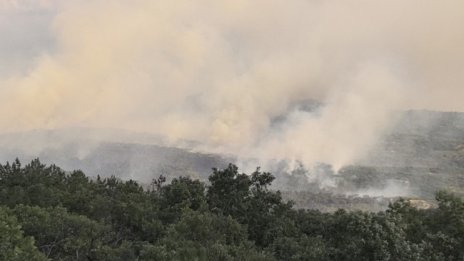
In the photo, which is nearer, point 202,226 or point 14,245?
point 14,245

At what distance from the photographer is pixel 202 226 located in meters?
46.6

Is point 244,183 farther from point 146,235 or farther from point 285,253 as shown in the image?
point 285,253

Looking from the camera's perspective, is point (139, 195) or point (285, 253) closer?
point (285, 253)

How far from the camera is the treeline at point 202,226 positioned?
126 feet

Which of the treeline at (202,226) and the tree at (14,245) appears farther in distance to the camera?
the treeline at (202,226)

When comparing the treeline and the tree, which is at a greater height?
the treeline

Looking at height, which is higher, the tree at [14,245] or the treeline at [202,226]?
the treeline at [202,226]

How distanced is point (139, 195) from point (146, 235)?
12.4 m

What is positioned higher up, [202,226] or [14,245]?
[202,226]

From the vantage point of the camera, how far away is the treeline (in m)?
38.3

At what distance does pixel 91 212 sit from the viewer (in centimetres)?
6372

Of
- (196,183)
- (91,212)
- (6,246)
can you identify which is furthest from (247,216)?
(6,246)

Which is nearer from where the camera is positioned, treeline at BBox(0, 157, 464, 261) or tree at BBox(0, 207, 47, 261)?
tree at BBox(0, 207, 47, 261)

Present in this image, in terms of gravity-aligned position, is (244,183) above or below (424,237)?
above
